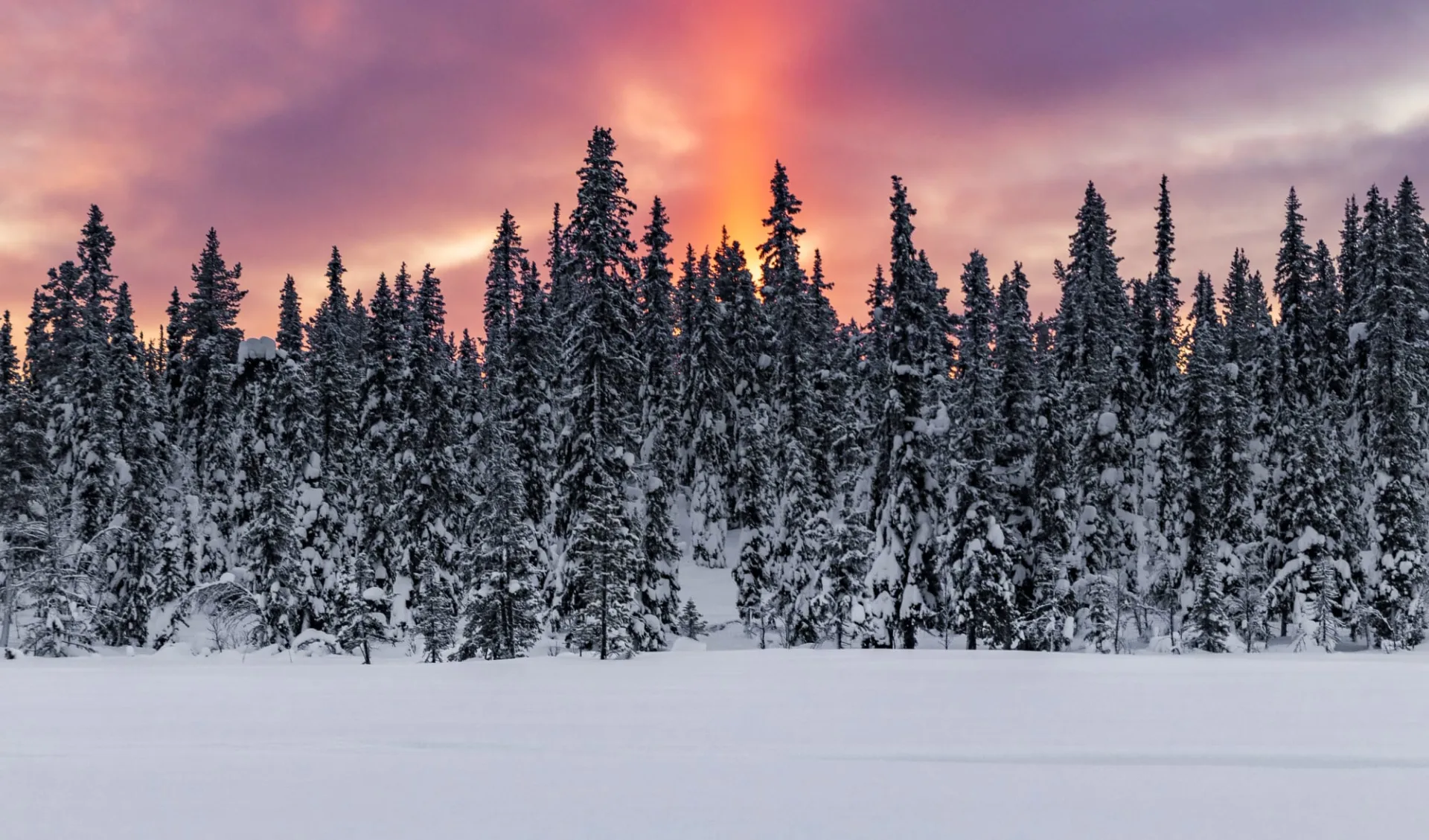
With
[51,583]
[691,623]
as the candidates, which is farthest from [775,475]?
[51,583]

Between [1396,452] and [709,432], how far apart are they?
3457cm

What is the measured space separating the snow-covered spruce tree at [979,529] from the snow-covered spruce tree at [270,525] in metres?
25.3

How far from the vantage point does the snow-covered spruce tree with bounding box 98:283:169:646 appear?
135 feet

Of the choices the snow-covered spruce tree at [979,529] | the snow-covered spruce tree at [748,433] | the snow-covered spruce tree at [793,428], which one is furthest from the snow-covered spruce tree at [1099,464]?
the snow-covered spruce tree at [748,433]

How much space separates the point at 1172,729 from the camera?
11570 mm

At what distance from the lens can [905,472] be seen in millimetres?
30375

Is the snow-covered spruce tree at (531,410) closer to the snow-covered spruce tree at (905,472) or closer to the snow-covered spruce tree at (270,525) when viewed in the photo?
the snow-covered spruce tree at (270,525)

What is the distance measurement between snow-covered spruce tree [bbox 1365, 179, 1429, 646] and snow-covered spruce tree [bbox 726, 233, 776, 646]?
84.0ft

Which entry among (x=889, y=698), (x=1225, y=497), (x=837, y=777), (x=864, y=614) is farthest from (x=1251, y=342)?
(x=837, y=777)

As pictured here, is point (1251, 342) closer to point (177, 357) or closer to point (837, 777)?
point (837, 777)

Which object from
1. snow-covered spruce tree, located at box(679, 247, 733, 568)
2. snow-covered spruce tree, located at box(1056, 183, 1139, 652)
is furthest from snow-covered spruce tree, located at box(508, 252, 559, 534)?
snow-covered spruce tree, located at box(1056, 183, 1139, 652)

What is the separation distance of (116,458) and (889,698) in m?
40.3

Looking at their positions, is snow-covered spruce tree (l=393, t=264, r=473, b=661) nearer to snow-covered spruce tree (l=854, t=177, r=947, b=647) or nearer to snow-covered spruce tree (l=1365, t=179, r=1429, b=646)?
snow-covered spruce tree (l=854, t=177, r=947, b=647)

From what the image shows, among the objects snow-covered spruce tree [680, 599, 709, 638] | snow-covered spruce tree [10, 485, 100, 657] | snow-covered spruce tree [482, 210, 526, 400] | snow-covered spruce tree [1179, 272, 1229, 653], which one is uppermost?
snow-covered spruce tree [482, 210, 526, 400]
